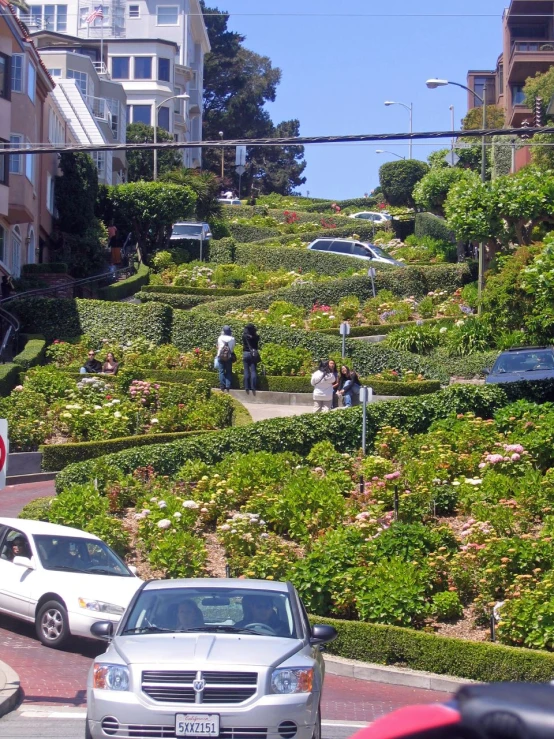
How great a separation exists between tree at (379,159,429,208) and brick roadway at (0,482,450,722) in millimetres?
69204

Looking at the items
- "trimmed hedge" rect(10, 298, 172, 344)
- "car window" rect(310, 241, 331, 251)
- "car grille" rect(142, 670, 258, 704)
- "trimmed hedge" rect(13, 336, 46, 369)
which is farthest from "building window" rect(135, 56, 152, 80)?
"car grille" rect(142, 670, 258, 704)

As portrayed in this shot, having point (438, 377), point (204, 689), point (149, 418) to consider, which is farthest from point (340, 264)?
point (204, 689)

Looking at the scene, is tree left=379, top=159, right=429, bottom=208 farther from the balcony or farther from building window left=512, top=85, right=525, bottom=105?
the balcony

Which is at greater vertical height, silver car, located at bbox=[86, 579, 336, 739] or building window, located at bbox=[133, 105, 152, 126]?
building window, located at bbox=[133, 105, 152, 126]

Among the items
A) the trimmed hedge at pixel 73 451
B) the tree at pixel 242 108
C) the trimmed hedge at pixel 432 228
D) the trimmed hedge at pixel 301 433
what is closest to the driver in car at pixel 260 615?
the trimmed hedge at pixel 301 433

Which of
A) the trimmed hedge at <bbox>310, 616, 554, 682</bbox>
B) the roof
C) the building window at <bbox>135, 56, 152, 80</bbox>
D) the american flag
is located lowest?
the trimmed hedge at <bbox>310, 616, 554, 682</bbox>

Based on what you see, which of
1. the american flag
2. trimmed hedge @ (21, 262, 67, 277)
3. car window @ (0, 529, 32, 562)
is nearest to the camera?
car window @ (0, 529, 32, 562)

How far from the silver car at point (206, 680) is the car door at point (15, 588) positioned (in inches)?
185

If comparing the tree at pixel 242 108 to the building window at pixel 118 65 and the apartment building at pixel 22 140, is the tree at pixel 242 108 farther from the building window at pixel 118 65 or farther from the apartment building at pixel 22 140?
the apartment building at pixel 22 140

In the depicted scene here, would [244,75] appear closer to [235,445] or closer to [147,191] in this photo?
[147,191]

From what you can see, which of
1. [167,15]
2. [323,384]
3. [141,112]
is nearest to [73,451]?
[323,384]

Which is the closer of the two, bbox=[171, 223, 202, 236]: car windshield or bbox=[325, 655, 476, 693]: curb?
bbox=[325, 655, 476, 693]: curb

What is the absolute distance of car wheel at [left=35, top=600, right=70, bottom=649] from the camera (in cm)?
1209

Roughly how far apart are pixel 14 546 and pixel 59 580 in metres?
1.05
